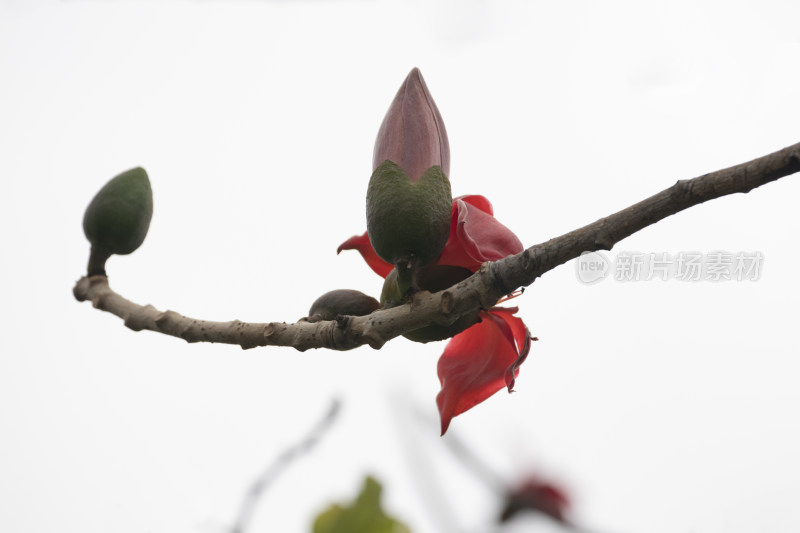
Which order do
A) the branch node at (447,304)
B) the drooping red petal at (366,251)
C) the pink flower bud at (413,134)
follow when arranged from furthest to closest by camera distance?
the drooping red petal at (366,251) < the pink flower bud at (413,134) < the branch node at (447,304)

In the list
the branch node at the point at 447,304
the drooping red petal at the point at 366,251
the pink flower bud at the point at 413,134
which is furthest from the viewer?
the drooping red petal at the point at 366,251

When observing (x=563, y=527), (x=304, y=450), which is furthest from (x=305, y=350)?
(x=563, y=527)

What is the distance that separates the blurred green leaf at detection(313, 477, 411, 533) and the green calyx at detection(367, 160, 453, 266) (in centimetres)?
25

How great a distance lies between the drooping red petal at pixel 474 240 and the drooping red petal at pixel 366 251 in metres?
0.17

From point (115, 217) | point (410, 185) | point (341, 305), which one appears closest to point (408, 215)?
point (410, 185)

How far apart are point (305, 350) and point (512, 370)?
0.23m

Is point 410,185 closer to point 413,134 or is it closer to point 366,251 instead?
point 413,134

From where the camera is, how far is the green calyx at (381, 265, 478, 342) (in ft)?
2.60

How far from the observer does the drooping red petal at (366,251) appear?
98 centimetres

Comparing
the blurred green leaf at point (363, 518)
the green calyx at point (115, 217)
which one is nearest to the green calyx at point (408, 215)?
the blurred green leaf at point (363, 518)

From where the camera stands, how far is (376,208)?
0.78 metres

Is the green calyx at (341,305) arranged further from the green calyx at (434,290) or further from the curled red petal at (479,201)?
the curled red petal at (479,201)

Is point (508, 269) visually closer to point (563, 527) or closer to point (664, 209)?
point (664, 209)

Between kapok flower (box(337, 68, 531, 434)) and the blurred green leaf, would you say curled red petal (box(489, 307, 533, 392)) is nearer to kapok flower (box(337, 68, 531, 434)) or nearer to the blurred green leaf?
kapok flower (box(337, 68, 531, 434))
